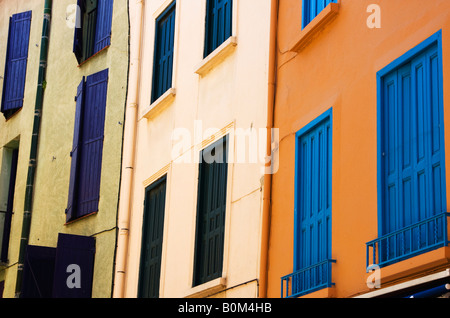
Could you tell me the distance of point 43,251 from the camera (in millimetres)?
14719

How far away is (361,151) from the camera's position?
28.2 feet

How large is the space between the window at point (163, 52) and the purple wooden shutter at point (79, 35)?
2.52 meters

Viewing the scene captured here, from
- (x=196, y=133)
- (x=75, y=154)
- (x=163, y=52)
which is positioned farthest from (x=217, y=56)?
(x=75, y=154)

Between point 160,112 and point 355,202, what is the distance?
214 inches

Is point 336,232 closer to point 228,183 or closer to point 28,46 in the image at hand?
point 228,183

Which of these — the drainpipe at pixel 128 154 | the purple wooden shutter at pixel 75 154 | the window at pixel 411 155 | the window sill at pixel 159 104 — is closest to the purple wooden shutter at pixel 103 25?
the purple wooden shutter at pixel 75 154

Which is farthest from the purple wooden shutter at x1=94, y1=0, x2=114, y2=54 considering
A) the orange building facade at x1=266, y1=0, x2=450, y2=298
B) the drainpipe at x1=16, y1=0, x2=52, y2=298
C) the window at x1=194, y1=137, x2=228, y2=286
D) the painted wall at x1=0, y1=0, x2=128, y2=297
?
the orange building facade at x1=266, y1=0, x2=450, y2=298

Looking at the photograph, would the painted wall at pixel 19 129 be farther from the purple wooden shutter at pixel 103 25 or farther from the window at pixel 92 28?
the purple wooden shutter at pixel 103 25

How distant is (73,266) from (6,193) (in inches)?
198

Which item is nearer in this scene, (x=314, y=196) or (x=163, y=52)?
(x=314, y=196)

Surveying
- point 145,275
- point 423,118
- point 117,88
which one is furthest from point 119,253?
point 423,118

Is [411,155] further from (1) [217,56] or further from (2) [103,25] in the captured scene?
(2) [103,25]

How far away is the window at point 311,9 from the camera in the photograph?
1001 cm

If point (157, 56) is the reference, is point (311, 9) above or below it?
below
